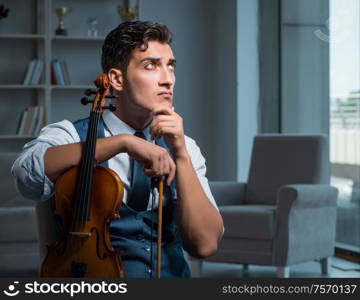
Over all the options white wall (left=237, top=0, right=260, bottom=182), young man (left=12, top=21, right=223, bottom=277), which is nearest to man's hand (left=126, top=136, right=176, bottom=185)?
young man (left=12, top=21, right=223, bottom=277)

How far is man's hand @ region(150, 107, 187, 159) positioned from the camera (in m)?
1.44

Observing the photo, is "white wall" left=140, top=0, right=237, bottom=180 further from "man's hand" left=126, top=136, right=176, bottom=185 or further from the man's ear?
"man's hand" left=126, top=136, right=176, bottom=185

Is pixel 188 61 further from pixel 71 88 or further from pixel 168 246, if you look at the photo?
pixel 168 246

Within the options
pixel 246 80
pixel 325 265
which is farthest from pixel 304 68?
pixel 325 265

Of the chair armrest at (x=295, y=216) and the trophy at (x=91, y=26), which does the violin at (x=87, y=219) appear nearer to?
the chair armrest at (x=295, y=216)

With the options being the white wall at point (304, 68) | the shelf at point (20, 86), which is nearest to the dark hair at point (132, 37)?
the white wall at point (304, 68)

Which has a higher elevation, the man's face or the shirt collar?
the man's face

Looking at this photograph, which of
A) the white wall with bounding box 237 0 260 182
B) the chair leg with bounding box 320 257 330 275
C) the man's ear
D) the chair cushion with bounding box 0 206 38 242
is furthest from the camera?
the white wall with bounding box 237 0 260 182

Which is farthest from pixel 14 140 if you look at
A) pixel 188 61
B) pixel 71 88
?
pixel 188 61

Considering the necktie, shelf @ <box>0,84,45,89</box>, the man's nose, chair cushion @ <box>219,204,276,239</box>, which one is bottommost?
chair cushion @ <box>219,204,276,239</box>

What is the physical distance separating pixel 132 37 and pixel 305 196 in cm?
276

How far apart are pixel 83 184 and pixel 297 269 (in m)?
3.69

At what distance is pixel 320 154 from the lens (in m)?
4.48

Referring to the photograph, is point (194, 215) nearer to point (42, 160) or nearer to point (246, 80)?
point (42, 160)
